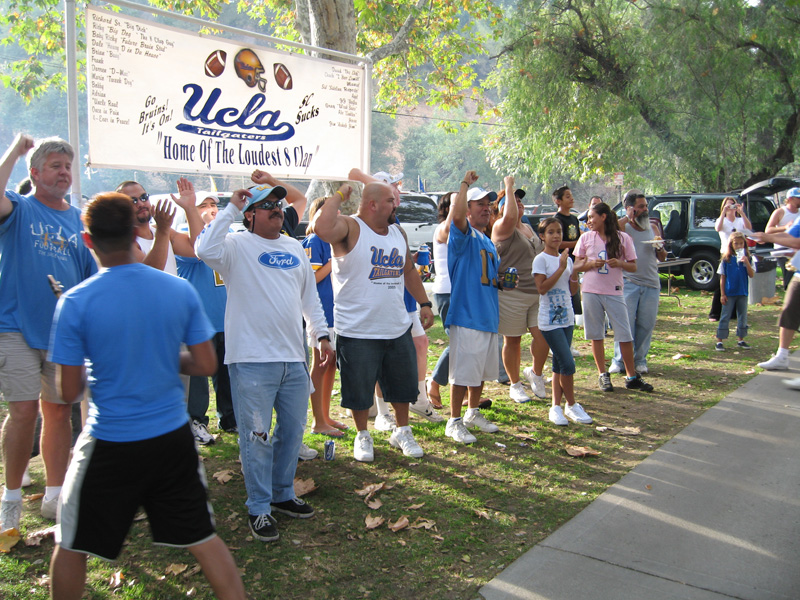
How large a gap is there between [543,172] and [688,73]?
5.92 m

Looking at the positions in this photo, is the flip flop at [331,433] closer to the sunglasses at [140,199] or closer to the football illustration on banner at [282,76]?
the sunglasses at [140,199]

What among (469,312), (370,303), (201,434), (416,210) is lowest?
(201,434)

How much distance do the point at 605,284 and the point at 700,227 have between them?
10.3 meters

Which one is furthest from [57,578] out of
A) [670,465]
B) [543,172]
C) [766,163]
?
[543,172]

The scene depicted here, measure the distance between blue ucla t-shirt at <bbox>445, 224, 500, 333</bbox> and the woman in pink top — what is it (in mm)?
1856

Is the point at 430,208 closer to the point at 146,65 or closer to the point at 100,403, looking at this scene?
the point at 146,65

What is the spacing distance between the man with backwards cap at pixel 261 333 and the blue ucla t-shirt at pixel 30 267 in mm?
817

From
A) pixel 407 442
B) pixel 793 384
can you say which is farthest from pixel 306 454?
Answer: pixel 793 384

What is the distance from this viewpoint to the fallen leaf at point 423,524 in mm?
4027

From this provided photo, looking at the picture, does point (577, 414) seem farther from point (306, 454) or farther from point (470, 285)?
point (306, 454)

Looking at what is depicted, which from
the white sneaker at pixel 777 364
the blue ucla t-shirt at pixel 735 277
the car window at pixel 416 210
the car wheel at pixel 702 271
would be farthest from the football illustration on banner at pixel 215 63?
the car window at pixel 416 210

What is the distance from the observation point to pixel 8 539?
3633 mm

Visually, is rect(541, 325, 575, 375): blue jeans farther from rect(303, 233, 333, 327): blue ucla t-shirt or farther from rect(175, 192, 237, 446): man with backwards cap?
rect(175, 192, 237, 446): man with backwards cap

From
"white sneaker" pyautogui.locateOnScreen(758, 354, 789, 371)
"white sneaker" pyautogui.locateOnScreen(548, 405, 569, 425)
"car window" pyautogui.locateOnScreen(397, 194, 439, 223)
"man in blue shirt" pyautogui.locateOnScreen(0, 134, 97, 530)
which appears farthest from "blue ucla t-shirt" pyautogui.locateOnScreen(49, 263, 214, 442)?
"car window" pyautogui.locateOnScreen(397, 194, 439, 223)
